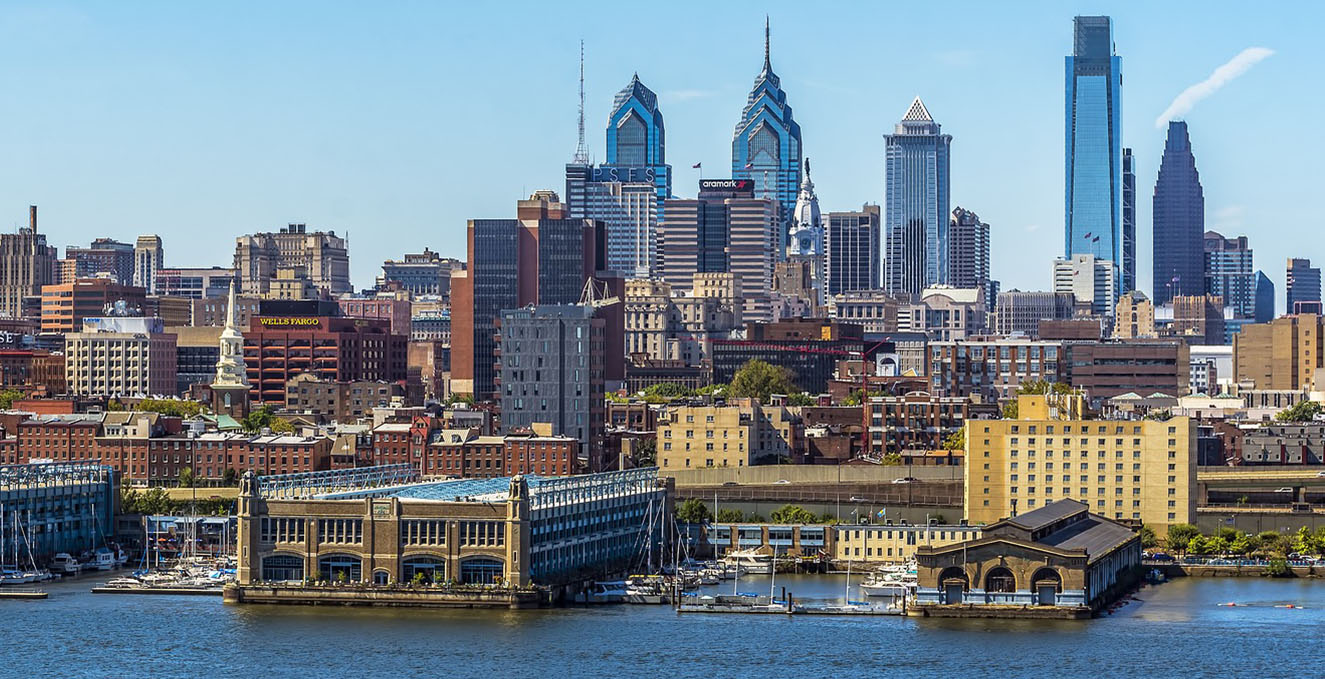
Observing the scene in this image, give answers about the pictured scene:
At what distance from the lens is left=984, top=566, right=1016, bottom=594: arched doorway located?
97.4 metres

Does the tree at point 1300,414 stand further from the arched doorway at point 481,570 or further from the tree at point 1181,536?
the arched doorway at point 481,570

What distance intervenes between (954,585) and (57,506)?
38146 millimetres

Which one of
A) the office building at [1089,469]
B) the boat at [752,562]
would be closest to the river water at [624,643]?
the boat at [752,562]

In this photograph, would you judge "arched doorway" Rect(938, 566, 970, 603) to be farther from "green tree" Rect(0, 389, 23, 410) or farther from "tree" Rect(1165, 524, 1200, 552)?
"green tree" Rect(0, 389, 23, 410)

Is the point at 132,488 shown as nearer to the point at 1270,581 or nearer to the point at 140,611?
the point at 140,611

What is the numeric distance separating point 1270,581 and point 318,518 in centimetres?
3772

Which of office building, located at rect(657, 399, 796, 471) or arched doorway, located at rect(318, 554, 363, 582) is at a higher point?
office building, located at rect(657, 399, 796, 471)

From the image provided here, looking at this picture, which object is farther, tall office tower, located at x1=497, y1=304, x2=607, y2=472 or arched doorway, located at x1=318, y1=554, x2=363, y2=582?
tall office tower, located at x1=497, y1=304, x2=607, y2=472

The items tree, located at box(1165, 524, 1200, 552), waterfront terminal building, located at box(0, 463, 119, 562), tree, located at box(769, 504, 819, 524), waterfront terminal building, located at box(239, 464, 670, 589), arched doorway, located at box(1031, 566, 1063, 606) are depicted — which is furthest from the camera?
tree, located at box(769, 504, 819, 524)

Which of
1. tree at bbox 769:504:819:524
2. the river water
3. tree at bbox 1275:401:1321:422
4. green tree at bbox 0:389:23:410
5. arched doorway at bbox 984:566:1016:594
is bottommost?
the river water

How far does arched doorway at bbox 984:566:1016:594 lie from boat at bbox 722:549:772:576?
17239mm

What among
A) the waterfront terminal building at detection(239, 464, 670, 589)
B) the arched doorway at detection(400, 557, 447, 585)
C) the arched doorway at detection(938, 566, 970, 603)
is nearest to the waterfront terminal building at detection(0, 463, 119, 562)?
the waterfront terminal building at detection(239, 464, 670, 589)

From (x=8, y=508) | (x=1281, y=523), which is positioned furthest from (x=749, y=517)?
(x=8, y=508)

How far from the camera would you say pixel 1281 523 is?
12388cm
